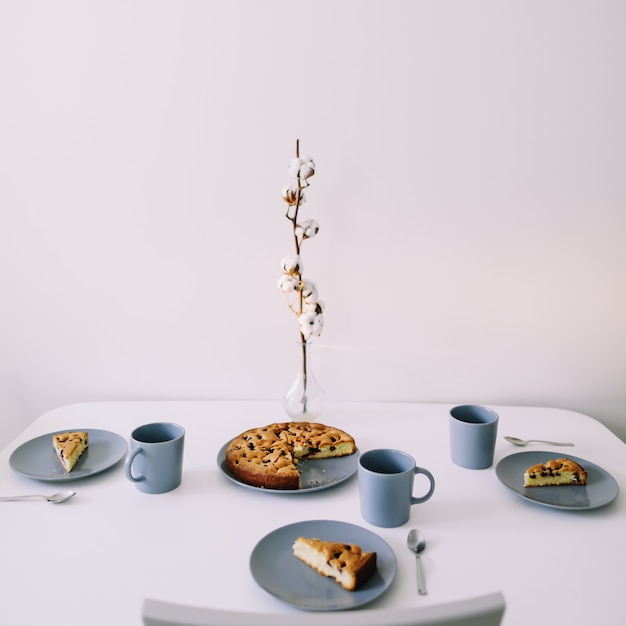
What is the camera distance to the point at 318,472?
1146 mm

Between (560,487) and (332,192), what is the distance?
2.70 feet

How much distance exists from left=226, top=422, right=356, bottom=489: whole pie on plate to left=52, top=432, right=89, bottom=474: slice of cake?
289 millimetres

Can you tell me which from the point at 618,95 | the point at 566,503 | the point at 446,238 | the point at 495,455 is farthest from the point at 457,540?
the point at 618,95

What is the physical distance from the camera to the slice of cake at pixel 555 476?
1.08 meters

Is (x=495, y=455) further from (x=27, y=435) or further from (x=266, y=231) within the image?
(x=27, y=435)

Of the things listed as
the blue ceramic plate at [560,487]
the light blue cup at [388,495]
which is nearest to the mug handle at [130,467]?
the light blue cup at [388,495]

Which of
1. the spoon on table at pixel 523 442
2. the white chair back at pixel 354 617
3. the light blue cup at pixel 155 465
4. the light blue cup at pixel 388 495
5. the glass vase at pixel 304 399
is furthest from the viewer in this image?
the glass vase at pixel 304 399

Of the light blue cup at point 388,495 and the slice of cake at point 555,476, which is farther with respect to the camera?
the slice of cake at point 555,476

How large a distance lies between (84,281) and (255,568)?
39.3 inches

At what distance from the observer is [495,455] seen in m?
1.22

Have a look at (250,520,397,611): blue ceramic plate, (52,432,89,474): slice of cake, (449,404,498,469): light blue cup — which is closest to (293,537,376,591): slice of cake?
(250,520,397,611): blue ceramic plate

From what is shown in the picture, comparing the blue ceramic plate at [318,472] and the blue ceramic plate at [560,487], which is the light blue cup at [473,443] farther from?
the blue ceramic plate at [318,472]

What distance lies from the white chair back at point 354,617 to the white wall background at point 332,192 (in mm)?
1038

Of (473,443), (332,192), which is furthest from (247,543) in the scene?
(332,192)
